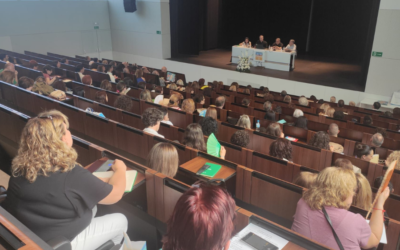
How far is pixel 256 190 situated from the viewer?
3148mm

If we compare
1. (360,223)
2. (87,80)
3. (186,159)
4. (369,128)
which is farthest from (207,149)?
(87,80)

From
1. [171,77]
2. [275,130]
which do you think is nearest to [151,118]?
[275,130]

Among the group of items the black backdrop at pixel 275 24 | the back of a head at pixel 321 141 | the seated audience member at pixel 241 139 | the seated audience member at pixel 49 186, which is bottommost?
the back of a head at pixel 321 141

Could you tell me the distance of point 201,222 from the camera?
116 cm

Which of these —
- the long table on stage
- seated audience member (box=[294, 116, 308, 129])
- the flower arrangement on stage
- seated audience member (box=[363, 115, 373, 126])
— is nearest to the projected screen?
the flower arrangement on stage

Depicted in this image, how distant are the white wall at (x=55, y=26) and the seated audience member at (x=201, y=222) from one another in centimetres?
1437

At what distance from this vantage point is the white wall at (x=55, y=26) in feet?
42.0

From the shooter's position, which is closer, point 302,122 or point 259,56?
point 302,122

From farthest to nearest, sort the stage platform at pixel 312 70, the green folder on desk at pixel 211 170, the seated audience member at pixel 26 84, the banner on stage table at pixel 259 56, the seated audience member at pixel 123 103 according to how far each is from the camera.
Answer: the banner on stage table at pixel 259 56, the stage platform at pixel 312 70, the seated audience member at pixel 26 84, the seated audience member at pixel 123 103, the green folder on desk at pixel 211 170

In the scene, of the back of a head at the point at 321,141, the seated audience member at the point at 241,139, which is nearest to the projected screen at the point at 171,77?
the seated audience member at the point at 241,139

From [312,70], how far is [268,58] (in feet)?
5.88

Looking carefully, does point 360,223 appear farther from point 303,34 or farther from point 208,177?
point 303,34

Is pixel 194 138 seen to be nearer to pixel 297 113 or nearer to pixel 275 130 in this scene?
pixel 275 130

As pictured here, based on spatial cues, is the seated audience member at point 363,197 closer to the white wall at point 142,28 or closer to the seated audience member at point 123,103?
the seated audience member at point 123,103
